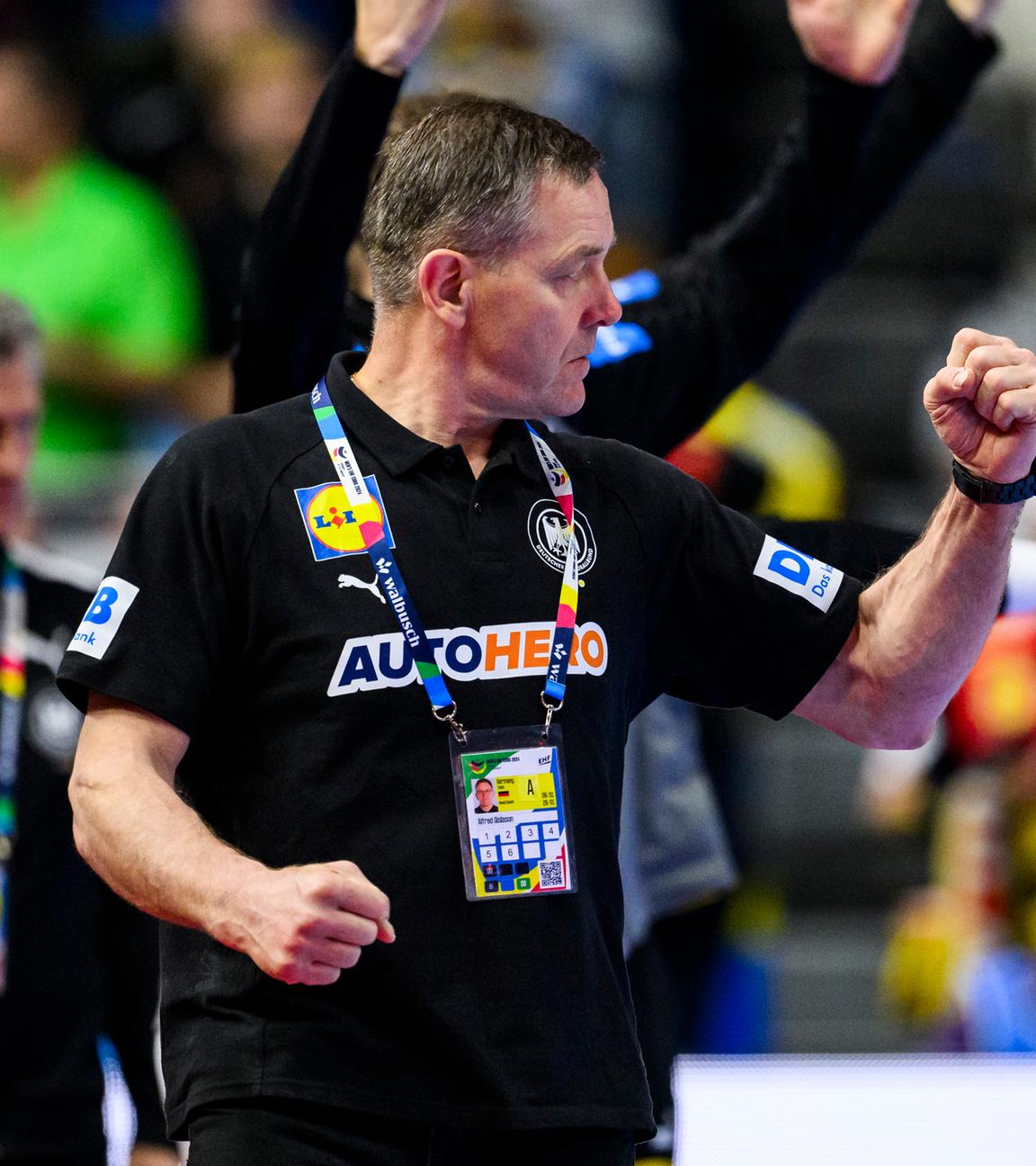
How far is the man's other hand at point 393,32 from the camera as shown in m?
3.35

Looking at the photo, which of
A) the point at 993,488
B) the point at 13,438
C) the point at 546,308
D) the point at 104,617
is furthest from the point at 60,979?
the point at 993,488

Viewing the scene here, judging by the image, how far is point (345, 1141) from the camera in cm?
234

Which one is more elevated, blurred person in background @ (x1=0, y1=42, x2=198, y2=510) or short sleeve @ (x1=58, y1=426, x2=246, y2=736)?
blurred person in background @ (x1=0, y1=42, x2=198, y2=510)

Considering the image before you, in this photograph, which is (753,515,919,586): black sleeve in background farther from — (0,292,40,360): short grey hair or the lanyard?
(0,292,40,360): short grey hair

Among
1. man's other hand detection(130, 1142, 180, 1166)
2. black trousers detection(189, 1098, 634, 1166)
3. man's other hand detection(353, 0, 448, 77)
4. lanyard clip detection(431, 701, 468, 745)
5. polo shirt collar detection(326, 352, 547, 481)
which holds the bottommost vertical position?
man's other hand detection(130, 1142, 180, 1166)

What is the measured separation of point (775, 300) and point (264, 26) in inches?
207

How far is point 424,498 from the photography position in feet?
8.50

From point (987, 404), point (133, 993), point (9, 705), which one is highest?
point (987, 404)

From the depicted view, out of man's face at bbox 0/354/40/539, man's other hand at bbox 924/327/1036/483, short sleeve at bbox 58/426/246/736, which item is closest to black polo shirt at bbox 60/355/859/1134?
short sleeve at bbox 58/426/246/736

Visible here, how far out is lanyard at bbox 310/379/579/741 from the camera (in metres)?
2.46

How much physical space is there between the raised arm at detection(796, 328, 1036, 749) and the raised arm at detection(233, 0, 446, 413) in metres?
1.09

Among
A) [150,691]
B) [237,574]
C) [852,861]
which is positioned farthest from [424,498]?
[852,861]

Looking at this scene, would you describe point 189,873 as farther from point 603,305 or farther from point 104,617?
point 603,305

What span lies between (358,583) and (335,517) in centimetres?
10
